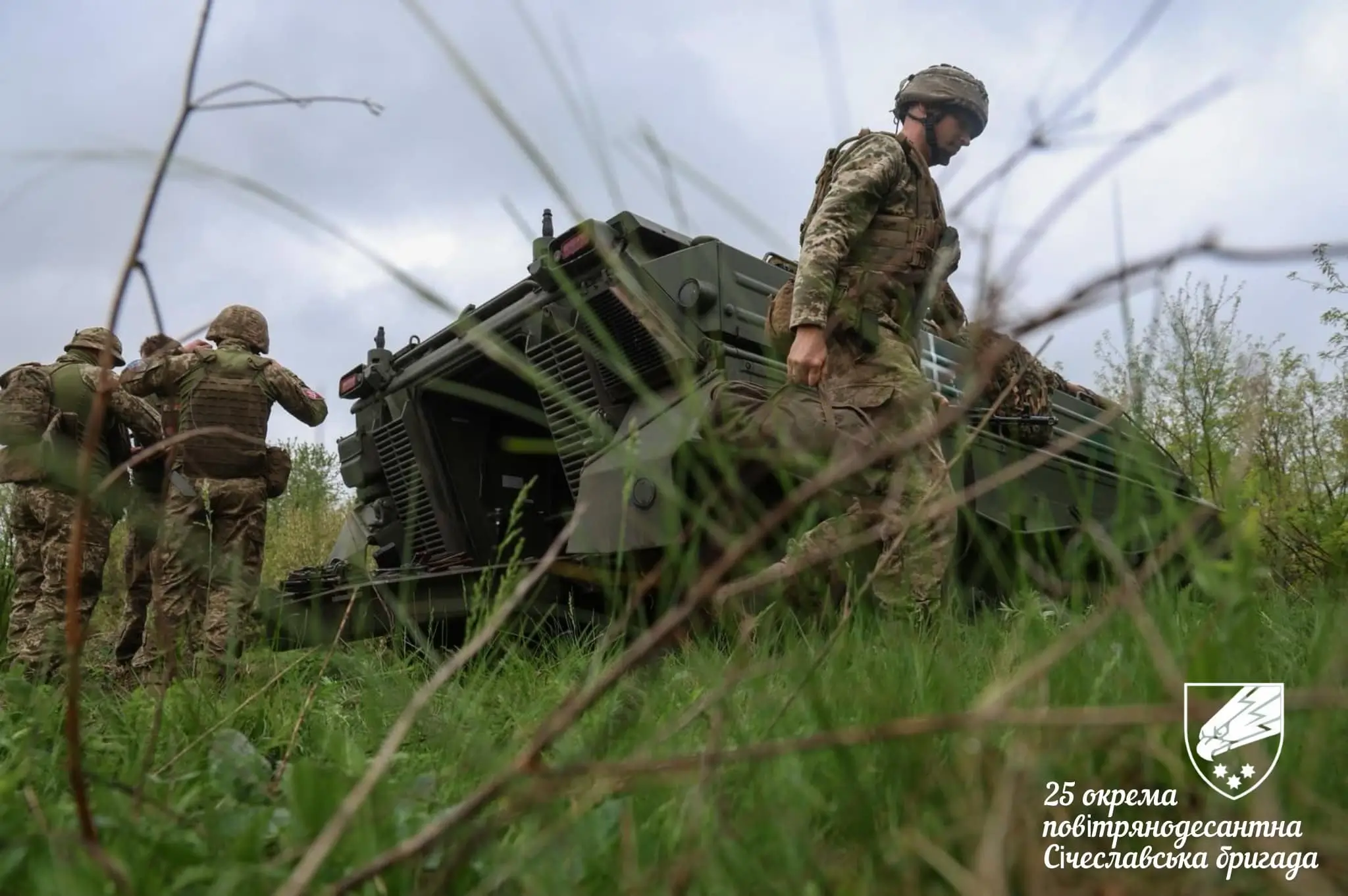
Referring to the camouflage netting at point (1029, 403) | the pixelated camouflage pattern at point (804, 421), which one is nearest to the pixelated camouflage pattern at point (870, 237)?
the pixelated camouflage pattern at point (804, 421)

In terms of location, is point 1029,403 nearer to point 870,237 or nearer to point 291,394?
point 870,237

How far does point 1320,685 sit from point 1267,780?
0.43 ft

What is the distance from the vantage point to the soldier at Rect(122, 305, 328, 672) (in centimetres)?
527

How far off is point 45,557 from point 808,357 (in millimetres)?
4876

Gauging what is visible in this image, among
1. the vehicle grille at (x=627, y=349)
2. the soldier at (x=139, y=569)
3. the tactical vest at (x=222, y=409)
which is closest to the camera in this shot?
the vehicle grille at (x=627, y=349)

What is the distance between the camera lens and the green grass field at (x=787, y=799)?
943mm

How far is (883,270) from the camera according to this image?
357 centimetres

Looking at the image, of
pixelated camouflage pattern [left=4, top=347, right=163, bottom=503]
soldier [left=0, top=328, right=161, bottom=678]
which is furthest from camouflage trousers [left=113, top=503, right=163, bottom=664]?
pixelated camouflage pattern [left=4, top=347, right=163, bottom=503]

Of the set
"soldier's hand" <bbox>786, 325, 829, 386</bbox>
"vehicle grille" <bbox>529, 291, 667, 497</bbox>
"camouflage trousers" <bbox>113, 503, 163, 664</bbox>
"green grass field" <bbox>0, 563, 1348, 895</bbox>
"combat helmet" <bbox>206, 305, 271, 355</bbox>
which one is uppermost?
"combat helmet" <bbox>206, 305, 271, 355</bbox>

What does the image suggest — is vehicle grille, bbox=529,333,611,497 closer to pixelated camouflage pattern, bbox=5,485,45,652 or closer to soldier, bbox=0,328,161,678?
soldier, bbox=0,328,161,678

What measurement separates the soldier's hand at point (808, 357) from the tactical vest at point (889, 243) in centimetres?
29

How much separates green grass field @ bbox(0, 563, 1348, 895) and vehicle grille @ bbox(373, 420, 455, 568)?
141 inches

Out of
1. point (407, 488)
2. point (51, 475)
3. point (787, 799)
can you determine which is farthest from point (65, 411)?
point (787, 799)

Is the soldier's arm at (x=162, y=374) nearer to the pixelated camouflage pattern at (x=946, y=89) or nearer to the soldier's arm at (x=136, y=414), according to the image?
the soldier's arm at (x=136, y=414)
